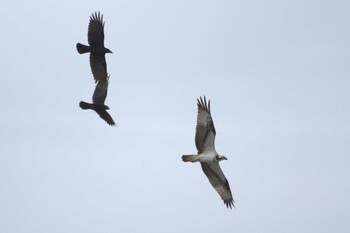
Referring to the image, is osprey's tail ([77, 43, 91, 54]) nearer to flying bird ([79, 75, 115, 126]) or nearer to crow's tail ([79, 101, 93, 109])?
flying bird ([79, 75, 115, 126])

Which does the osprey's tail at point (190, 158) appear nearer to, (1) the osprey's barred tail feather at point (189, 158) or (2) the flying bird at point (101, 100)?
(1) the osprey's barred tail feather at point (189, 158)

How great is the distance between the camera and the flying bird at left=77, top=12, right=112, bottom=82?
30.6m

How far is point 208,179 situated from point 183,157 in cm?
199

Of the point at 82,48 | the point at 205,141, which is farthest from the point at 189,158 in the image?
the point at 82,48

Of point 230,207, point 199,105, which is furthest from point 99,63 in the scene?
point 230,207

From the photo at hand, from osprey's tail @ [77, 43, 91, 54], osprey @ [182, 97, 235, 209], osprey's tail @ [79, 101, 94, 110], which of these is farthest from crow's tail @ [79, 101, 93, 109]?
osprey @ [182, 97, 235, 209]

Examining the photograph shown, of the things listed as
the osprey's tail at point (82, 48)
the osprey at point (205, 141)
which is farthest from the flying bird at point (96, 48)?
the osprey at point (205, 141)

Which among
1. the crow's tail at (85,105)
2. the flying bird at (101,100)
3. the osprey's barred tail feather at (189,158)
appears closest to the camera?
the osprey's barred tail feather at (189,158)

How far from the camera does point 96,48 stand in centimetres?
3081

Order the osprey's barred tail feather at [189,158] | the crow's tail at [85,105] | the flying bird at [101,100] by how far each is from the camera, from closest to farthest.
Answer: the osprey's barred tail feather at [189,158], the crow's tail at [85,105], the flying bird at [101,100]

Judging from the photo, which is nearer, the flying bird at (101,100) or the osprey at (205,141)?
the osprey at (205,141)

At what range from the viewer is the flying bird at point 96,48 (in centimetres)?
3062

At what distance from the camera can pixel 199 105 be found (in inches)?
1057

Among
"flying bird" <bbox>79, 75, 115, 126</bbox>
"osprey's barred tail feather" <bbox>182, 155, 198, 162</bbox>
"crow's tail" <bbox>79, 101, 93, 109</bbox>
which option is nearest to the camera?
"osprey's barred tail feather" <bbox>182, 155, 198, 162</bbox>
